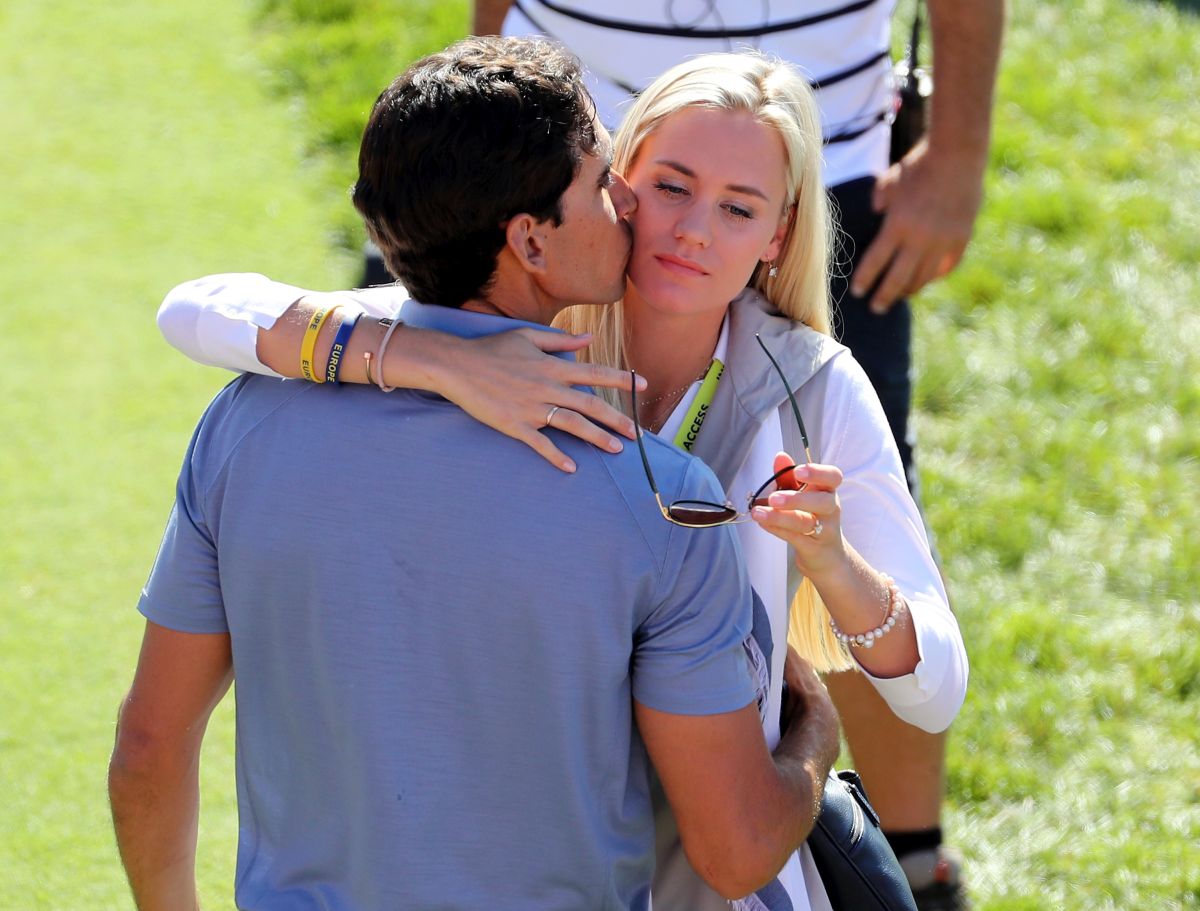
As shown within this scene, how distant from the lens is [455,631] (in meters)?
1.66

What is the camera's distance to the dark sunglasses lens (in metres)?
1.62

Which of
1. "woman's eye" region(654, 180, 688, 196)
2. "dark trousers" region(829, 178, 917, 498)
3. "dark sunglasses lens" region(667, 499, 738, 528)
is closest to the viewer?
"dark sunglasses lens" region(667, 499, 738, 528)

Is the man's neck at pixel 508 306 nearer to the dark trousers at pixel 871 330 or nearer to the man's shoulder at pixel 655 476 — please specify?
the man's shoulder at pixel 655 476

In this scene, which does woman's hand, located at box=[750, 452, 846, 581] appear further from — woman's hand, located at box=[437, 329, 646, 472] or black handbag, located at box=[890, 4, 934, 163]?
black handbag, located at box=[890, 4, 934, 163]

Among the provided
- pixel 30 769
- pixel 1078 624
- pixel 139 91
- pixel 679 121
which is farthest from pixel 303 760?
pixel 139 91

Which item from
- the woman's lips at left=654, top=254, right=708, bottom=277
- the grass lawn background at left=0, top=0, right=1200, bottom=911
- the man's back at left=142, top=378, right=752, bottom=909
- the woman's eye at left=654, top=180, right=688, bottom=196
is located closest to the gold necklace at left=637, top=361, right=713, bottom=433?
the woman's lips at left=654, top=254, right=708, bottom=277

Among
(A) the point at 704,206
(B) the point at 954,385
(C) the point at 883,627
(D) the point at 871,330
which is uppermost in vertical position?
(A) the point at 704,206

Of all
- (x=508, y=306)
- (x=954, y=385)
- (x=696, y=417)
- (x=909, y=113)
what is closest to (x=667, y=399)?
(x=696, y=417)

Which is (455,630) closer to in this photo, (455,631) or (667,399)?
(455,631)

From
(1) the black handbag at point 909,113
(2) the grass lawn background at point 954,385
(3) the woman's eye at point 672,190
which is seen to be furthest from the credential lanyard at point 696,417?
(2) the grass lawn background at point 954,385

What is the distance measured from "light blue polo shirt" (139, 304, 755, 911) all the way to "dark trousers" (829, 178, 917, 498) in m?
1.28

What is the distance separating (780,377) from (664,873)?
66 centimetres

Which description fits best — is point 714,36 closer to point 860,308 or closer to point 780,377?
point 860,308

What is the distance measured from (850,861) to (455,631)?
71 centimetres
